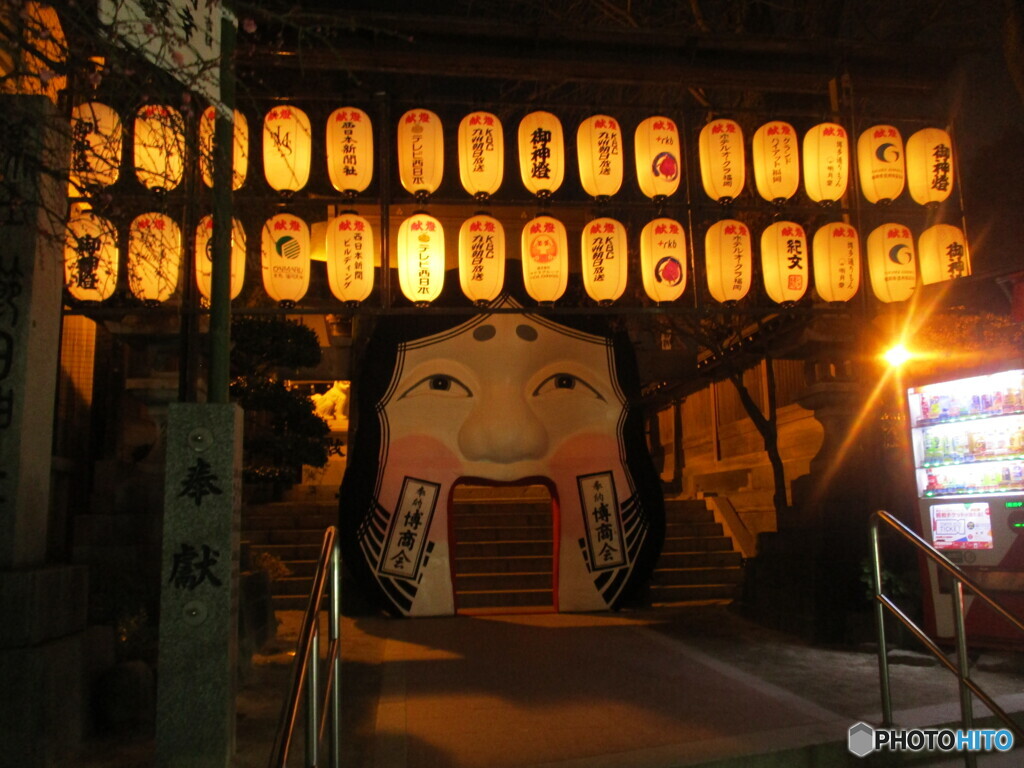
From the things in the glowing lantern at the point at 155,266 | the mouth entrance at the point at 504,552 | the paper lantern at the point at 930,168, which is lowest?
the mouth entrance at the point at 504,552

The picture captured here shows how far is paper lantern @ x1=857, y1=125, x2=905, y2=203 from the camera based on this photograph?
9.36 meters

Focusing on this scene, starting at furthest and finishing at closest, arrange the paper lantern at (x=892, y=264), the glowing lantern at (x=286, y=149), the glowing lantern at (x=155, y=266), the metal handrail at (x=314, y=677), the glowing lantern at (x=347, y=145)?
1. the paper lantern at (x=892, y=264)
2. the glowing lantern at (x=347, y=145)
3. the glowing lantern at (x=286, y=149)
4. the glowing lantern at (x=155, y=266)
5. the metal handrail at (x=314, y=677)

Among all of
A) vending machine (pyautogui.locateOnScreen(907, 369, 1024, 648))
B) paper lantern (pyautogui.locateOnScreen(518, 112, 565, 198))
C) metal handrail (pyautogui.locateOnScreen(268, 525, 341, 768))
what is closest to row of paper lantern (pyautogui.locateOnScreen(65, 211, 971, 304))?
paper lantern (pyautogui.locateOnScreen(518, 112, 565, 198))

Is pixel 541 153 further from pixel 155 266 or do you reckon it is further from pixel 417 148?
pixel 155 266

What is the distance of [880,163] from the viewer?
9383 millimetres

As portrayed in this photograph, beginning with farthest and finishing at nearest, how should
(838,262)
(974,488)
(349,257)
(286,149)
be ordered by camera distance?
(838,262), (349,257), (286,149), (974,488)

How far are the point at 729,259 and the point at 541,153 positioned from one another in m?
2.46

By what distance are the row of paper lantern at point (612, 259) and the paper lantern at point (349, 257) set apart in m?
0.01

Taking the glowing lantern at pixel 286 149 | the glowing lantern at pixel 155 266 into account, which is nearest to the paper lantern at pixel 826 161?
the glowing lantern at pixel 286 149

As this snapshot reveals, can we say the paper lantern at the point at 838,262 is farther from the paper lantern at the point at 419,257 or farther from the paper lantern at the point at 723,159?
the paper lantern at the point at 419,257

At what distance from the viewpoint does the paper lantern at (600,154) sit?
924 cm

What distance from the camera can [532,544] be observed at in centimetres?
1367

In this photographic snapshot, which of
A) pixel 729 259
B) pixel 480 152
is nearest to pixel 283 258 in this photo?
pixel 480 152

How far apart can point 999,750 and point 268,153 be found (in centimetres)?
828
